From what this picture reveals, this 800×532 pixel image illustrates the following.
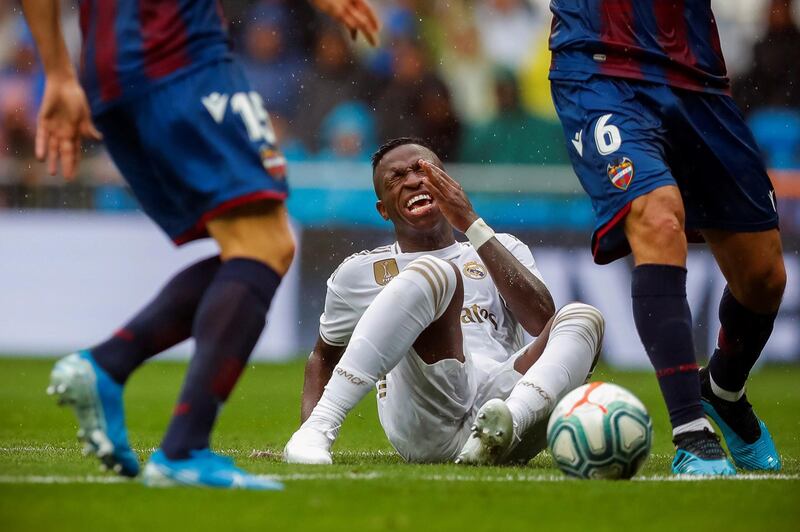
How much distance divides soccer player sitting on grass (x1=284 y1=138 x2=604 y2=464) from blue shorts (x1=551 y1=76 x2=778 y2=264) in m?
0.41

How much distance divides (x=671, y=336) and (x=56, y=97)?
2.08 metres

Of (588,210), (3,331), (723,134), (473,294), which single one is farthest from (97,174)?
(723,134)

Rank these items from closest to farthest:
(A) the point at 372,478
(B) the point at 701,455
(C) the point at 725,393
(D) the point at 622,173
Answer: (A) the point at 372,478, (B) the point at 701,455, (D) the point at 622,173, (C) the point at 725,393

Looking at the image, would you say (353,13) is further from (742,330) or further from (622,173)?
(742,330)

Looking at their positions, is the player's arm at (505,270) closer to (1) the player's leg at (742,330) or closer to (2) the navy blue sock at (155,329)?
(1) the player's leg at (742,330)

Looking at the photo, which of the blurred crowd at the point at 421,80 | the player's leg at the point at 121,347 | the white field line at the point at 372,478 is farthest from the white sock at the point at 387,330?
the blurred crowd at the point at 421,80

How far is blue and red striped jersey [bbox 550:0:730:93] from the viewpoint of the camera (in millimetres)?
4746

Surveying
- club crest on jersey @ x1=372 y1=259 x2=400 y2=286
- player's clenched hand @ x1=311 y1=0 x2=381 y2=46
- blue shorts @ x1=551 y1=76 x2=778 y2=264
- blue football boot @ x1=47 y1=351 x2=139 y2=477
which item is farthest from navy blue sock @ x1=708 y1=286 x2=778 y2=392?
blue football boot @ x1=47 y1=351 x2=139 y2=477

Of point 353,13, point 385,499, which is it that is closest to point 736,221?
point 353,13

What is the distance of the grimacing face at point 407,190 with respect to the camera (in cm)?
537

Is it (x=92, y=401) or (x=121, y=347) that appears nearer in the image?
(x=92, y=401)

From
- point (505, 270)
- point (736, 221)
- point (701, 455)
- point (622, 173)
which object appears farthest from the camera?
point (505, 270)

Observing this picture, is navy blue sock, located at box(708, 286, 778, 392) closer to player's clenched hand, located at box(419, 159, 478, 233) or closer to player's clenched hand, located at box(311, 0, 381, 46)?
player's clenched hand, located at box(419, 159, 478, 233)

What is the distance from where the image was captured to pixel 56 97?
12.9ft
